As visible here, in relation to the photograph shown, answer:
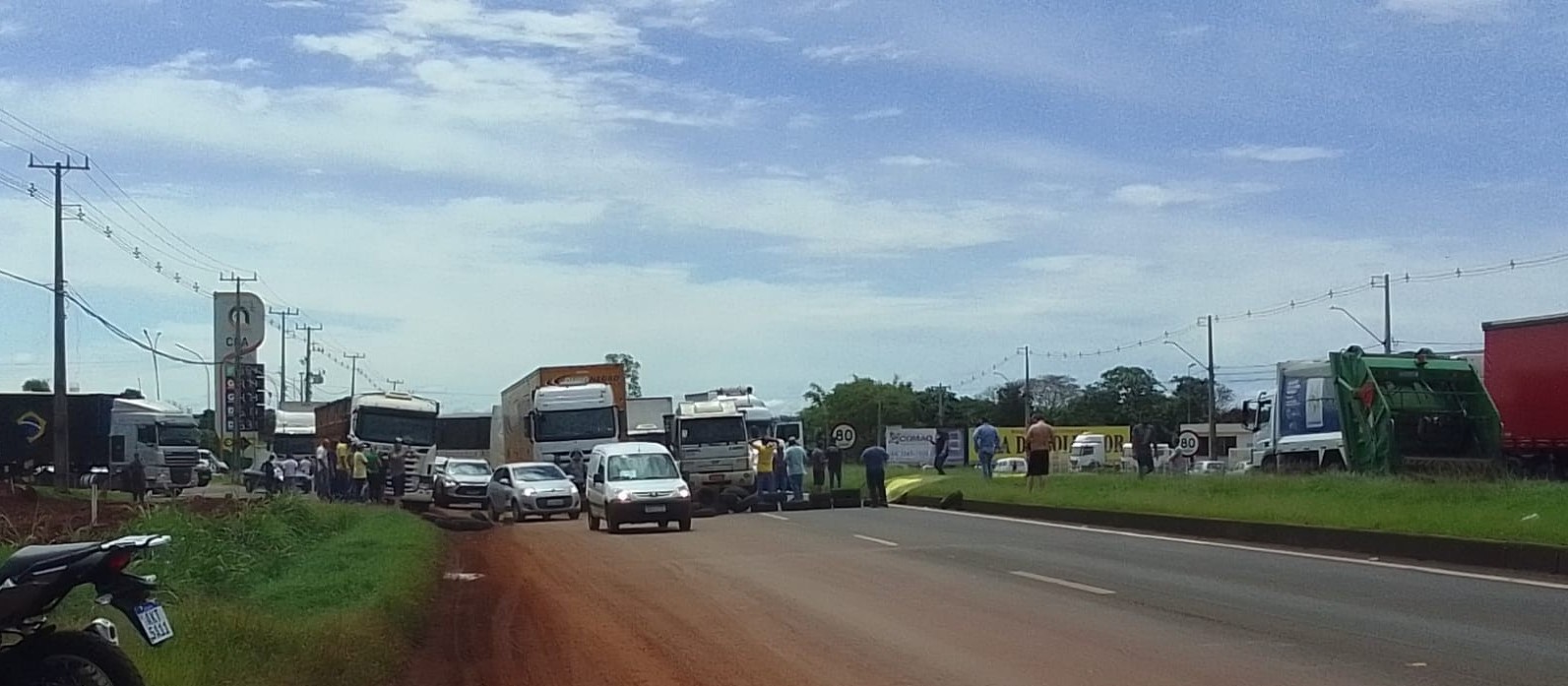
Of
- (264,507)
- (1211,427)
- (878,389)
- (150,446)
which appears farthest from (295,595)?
(878,389)

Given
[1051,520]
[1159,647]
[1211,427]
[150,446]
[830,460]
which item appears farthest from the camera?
[1211,427]

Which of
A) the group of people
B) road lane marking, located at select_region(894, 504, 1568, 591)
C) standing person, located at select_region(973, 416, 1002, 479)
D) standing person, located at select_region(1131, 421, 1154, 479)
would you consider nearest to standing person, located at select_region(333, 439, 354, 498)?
the group of people

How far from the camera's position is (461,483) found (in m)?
40.7

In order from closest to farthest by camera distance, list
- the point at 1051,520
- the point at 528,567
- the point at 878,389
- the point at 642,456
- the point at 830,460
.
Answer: the point at 528,567 → the point at 1051,520 → the point at 642,456 → the point at 830,460 → the point at 878,389

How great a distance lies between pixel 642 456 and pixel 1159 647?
1934 cm

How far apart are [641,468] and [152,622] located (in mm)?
22045

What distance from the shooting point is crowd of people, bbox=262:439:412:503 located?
41.3 meters

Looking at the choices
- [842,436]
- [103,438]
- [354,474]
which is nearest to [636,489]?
[354,474]

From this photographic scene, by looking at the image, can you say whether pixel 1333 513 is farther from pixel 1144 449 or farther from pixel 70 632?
pixel 1144 449

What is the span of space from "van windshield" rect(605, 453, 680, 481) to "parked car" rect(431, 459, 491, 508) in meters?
11.0

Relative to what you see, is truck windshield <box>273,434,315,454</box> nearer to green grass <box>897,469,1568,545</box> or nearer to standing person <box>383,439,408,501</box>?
standing person <box>383,439,408,501</box>

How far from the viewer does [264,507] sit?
23.7 m

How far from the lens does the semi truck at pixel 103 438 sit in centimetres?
5416

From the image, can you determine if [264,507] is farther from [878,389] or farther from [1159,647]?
[878,389]
